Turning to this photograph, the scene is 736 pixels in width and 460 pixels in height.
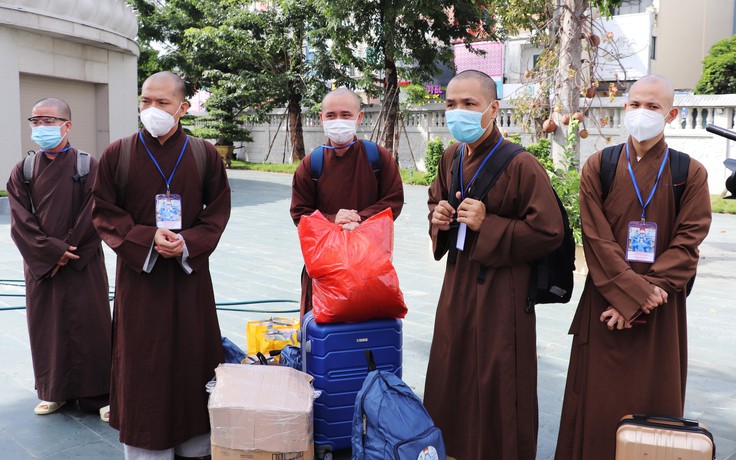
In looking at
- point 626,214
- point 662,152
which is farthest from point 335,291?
point 662,152

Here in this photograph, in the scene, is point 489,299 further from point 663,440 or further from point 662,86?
point 662,86

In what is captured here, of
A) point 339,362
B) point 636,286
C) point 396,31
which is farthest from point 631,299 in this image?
point 396,31

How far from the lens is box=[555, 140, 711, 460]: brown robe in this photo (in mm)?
2973

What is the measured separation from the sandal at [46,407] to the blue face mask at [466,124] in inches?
106

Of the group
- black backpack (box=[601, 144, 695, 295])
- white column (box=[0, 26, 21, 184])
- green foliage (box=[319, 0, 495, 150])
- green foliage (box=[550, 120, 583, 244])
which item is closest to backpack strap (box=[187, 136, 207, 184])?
black backpack (box=[601, 144, 695, 295])

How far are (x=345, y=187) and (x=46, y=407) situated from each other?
2.07 meters

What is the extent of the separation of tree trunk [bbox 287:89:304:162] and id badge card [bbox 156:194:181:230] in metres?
20.5

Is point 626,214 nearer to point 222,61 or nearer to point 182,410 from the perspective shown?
point 182,410

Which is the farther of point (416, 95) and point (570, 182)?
point (416, 95)

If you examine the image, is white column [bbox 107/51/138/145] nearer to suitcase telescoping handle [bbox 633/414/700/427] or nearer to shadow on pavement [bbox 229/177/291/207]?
shadow on pavement [bbox 229/177/291/207]

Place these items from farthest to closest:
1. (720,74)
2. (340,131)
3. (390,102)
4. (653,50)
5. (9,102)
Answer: (653,50)
(390,102)
(720,74)
(9,102)
(340,131)

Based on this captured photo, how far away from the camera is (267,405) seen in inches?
120

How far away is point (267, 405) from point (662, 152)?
6.40 feet

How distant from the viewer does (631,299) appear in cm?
295
